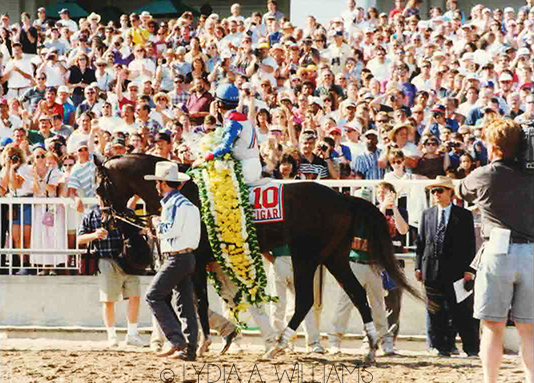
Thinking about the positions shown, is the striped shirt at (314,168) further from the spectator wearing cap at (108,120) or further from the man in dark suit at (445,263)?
the spectator wearing cap at (108,120)

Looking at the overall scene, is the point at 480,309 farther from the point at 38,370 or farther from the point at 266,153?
the point at 266,153

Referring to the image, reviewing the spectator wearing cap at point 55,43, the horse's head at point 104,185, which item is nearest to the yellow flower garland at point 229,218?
the horse's head at point 104,185

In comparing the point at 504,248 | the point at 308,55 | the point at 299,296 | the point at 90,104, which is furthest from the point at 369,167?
the point at 504,248

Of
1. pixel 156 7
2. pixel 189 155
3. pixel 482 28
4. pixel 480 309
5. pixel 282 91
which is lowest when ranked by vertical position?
pixel 480 309

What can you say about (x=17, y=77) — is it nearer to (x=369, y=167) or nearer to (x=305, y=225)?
(x=369, y=167)

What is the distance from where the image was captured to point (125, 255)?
1075 cm

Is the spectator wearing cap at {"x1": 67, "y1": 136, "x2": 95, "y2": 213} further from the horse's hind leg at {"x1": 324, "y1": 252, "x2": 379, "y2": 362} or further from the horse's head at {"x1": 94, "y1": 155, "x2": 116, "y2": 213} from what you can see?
the horse's hind leg at {"x1": 324, "y1": 252, "x2": 379, "y2": 362}

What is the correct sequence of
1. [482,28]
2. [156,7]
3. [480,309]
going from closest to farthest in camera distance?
[480,309], [482,28], [156,7]

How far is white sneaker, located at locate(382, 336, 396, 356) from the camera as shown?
10.4 meters

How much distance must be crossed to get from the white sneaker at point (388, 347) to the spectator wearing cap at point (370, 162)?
8.82 feet

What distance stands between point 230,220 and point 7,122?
7.30m

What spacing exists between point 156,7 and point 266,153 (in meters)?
18.0

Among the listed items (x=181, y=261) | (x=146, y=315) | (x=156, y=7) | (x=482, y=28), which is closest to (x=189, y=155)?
(x=146, y=315)

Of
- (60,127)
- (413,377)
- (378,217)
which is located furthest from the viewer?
(60,127)
